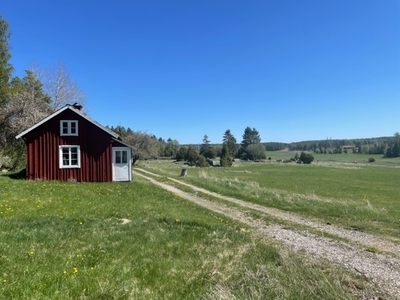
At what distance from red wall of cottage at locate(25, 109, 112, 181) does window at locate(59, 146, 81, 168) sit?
0.87ft

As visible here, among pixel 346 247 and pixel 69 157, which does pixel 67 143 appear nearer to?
pixel 69 157

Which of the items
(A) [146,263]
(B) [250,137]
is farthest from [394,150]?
(A) [146,263]

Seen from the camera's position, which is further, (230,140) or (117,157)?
(230,140)

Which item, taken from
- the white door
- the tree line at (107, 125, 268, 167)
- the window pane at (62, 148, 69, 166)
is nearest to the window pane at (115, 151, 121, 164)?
the white door

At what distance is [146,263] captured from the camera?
6016 mm

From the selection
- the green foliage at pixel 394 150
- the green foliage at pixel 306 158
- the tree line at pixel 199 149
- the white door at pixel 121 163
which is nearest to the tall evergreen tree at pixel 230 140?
the tree line at pixel 199 149

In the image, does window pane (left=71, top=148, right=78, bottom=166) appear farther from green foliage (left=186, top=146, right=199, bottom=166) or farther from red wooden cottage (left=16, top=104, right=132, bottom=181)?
green foliage (left=186, top=146, right=199, bottom=166)

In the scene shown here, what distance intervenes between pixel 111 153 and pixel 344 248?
18.3 m

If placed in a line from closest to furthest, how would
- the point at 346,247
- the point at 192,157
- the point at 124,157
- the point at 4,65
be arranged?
the point at 346,247 → the point at 124,157 → the point at 4,65 → the point at 192,157

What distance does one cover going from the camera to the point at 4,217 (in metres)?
9.08

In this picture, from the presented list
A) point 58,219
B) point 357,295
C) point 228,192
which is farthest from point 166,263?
point 228,192

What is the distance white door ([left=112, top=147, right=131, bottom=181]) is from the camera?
75.5ft

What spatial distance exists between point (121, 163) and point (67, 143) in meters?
4.46

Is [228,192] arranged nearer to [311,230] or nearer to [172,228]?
[311,230]
